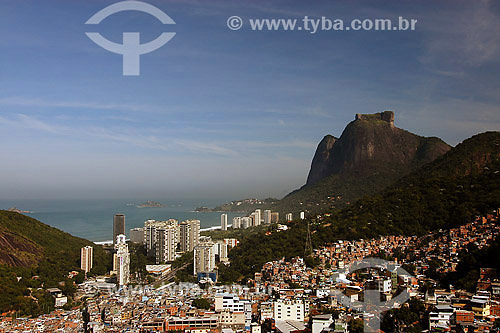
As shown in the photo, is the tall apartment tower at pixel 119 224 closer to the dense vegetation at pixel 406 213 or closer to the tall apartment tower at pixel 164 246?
the tall apartment tower at pixel 164 246

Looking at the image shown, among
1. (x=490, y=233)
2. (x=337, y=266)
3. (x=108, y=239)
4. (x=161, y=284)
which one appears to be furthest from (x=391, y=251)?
(x=108, y=239)

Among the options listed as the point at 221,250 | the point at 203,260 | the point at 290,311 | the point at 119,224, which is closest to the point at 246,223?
the point at 119,224

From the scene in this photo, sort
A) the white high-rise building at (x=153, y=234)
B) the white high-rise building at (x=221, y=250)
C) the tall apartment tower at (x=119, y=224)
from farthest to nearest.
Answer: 1. the tall apartment tower at (x=119, y=224)
2. the white high-rise building at (x=153, y=234)
3. the white high-rise building at (x=221, y=250)

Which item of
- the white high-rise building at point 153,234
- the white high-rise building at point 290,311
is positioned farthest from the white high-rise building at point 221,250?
the white high-rise building at point 290,311

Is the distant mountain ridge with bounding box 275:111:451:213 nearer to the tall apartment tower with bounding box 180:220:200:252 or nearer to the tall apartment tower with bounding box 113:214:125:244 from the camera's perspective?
the tall apartment tower with bounding box 180:220:200:252

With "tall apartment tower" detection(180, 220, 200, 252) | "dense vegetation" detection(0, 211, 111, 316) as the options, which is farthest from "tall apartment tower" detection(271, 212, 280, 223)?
"dense vegetation" detection(0, 211, 111, 316)

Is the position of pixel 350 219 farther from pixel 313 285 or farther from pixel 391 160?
pixel 391 160
